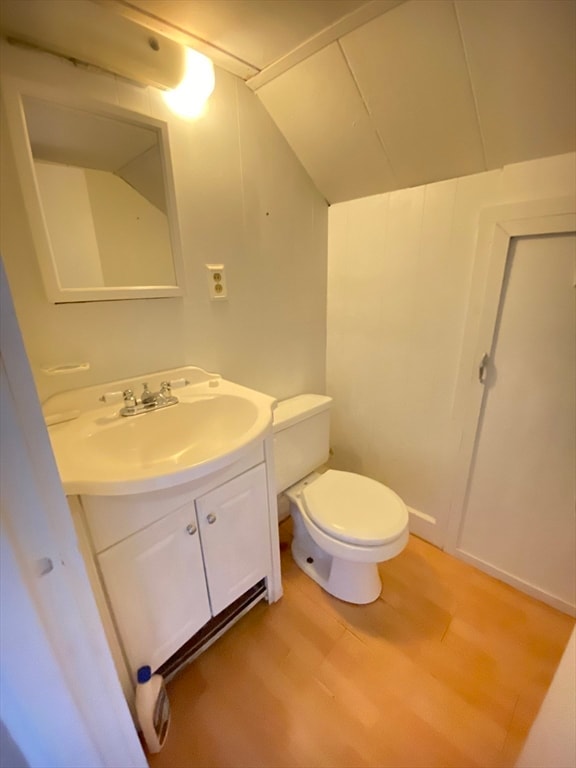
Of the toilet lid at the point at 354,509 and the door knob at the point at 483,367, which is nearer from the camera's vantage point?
the toilet lid at the point at 354,509

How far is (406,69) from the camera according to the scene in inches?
37.5

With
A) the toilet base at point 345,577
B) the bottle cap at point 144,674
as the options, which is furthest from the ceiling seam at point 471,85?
the bottle cap at point 144,674

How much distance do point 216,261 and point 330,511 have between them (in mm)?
1059

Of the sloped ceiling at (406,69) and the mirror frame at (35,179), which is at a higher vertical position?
the sloped ceiling at (406,69)

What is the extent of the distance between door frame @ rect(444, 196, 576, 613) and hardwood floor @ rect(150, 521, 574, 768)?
0.74 feet

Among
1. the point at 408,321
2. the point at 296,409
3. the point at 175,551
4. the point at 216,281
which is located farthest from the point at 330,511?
the point at 216,281

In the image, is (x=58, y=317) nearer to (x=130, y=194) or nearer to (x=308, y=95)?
(x=130, y=194)

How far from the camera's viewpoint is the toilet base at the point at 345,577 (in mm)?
1308

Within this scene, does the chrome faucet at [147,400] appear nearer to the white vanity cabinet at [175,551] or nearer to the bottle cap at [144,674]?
the white vanity cabinet at [175,551]

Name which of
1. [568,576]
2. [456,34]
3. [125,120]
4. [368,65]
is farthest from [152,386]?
[568,576]

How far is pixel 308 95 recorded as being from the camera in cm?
112

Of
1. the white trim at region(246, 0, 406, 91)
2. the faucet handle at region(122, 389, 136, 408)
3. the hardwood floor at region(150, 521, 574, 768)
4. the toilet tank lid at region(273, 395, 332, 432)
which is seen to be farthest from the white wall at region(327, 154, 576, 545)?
the faucet handle at region(122, 389, 136, 408)

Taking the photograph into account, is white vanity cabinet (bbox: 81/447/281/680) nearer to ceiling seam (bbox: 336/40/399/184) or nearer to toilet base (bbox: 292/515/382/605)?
toilet base (bbox: 292/515/382/605)

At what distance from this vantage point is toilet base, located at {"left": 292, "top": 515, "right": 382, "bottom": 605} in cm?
131
